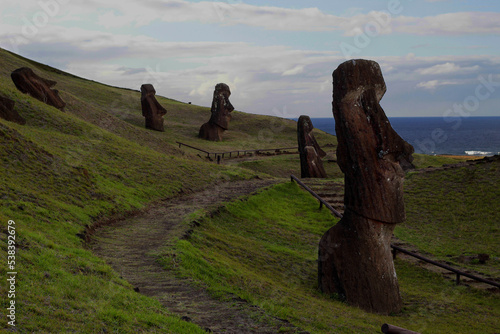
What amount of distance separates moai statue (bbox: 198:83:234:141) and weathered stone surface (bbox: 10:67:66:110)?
21581 millimetres

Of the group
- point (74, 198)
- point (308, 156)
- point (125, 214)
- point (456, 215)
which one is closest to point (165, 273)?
point (74, 198)

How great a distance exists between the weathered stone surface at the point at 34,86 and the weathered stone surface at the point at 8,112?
26.3 ft

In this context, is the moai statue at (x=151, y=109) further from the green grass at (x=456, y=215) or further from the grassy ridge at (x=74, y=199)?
the green grass at (x=456, y=215)

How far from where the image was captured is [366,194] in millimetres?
14977

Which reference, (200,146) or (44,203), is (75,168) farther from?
(200,146)

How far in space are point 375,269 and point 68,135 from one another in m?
20.3

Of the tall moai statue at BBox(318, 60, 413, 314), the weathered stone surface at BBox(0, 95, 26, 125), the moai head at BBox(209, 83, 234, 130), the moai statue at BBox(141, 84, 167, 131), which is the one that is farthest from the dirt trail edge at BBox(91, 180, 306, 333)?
the moai statue at BBox(141, 84, 167, 131)

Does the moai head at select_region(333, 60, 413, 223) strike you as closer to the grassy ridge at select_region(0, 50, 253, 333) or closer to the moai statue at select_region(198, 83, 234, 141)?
the grassy ridge at select_region(0, 50, 253, 333)

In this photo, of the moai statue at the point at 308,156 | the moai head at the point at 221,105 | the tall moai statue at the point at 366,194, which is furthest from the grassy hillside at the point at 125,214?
the moai head at the point at 221,105

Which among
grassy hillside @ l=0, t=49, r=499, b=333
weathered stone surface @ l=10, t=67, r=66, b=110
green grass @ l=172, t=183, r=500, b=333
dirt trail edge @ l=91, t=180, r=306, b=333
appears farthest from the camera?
weathered stone surface @ l=10, t=67, r=66, b=110

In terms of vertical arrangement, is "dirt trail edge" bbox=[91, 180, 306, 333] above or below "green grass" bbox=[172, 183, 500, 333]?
above

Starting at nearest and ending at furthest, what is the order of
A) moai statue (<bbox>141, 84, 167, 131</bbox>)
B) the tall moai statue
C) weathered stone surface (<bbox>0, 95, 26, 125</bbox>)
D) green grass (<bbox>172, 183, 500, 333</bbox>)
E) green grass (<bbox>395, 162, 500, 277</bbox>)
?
green grass (<bbox>172, 183, 500, 333</bbox>) → the tall moai statue → green grass (<bbox>395, 162, 500, 277</bbox>) → weathered stone surface (<bbox>0, 95, 26, 125</bbox>) → moai statue (<bbox>141, 84, 167, 131</bbox>)

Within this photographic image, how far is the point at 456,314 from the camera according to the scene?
1510cm

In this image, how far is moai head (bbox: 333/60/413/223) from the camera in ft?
48.9
